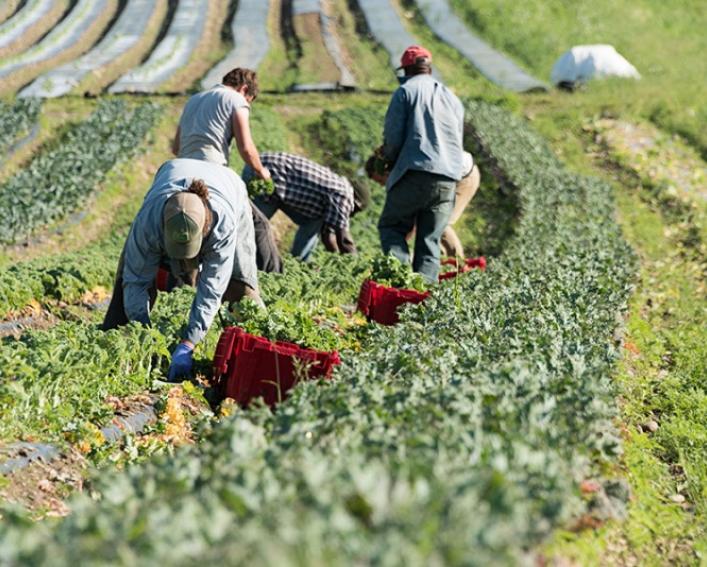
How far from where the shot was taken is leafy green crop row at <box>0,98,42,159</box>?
15086mm

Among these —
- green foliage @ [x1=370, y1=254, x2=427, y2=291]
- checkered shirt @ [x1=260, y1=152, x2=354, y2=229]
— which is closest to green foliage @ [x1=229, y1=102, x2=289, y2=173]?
checkered shirt @ [x1=260, y1=152, x2=354, y2=229]

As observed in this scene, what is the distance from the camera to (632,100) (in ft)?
72.0

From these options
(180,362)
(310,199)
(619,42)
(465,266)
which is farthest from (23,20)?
(180,362)

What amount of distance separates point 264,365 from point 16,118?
11329 mm

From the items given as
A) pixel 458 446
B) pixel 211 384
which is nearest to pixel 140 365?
pixel 211 384

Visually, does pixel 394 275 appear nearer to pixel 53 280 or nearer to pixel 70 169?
pixel 53 280

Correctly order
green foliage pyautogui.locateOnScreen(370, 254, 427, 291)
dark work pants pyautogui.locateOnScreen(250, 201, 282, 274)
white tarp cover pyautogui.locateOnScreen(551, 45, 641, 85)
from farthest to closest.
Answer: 1. white tarp cover pyautogui.locateOnScreen(551, 45, 641, 85)
2. dark work pants pyautogui.locateOnScreen(250, 201, 282, 274)
3. green foliage pyautogui.locateOnScreen(370, 254, 427, 291)

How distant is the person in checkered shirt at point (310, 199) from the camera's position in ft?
30.4

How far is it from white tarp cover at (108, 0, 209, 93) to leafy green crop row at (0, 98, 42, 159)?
12.6 ft

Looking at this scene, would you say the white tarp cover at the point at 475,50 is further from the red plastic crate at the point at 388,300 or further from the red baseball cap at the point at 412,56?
the red plastic crate at the point at 388,300

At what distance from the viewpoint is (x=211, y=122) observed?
7293 millimetres

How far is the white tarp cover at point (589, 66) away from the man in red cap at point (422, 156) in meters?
17.4

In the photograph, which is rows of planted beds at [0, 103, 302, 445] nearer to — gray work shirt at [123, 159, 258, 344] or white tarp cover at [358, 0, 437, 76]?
gray work shirt at [123, 159, 258, 344]

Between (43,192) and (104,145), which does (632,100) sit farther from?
(43,192)
